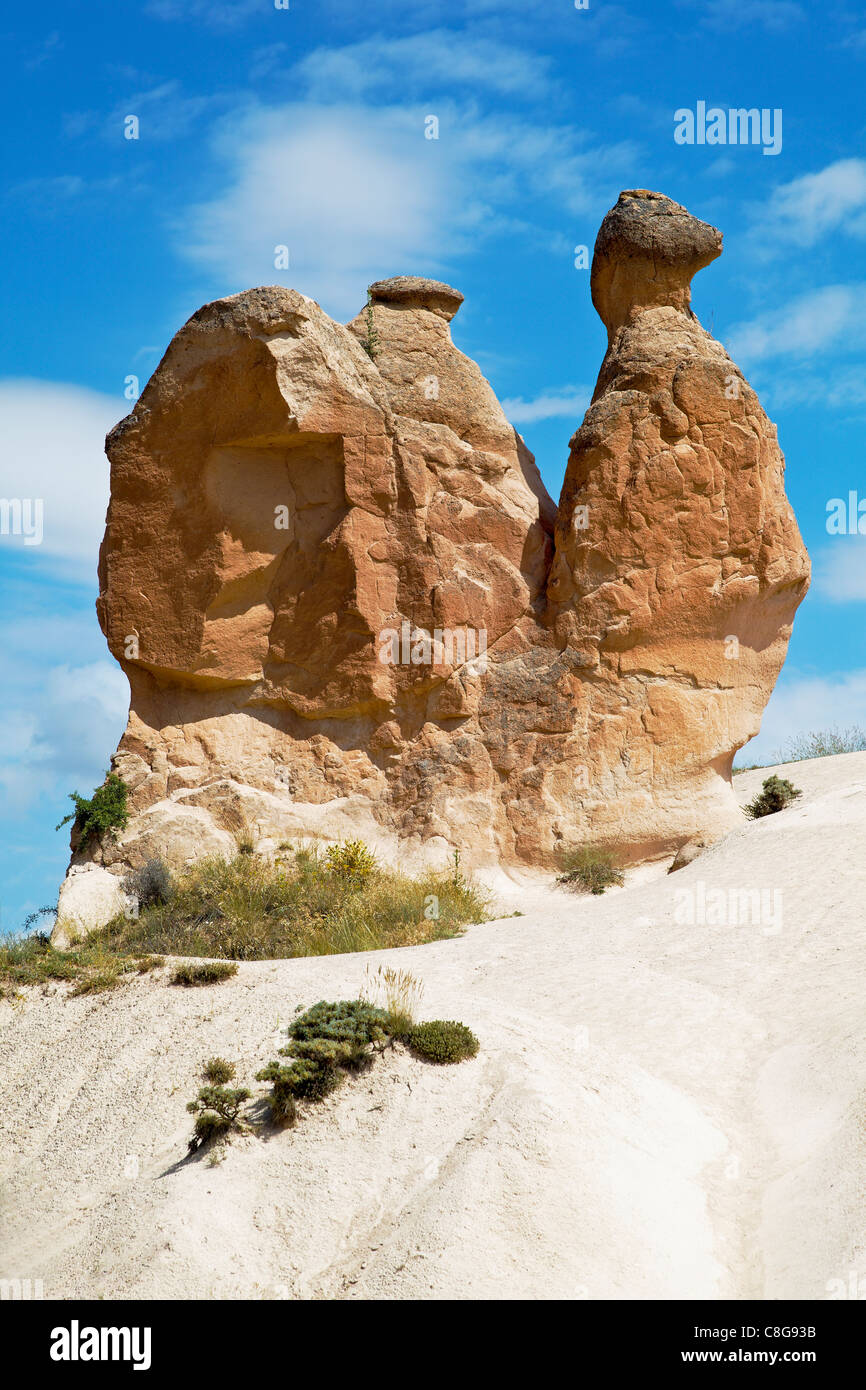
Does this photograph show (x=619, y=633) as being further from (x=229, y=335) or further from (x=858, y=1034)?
(x=858, y=1034)

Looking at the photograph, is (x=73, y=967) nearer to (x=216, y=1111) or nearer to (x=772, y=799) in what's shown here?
(x=216, y=1111)

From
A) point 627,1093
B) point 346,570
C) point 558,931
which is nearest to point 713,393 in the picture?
point 346,570

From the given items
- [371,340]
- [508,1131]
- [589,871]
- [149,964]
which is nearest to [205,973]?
[149,964]

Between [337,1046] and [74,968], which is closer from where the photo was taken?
[337,1046]

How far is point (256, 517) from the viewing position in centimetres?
1609

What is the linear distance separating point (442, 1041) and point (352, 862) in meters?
5.48

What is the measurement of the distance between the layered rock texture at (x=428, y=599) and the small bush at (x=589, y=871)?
21cm

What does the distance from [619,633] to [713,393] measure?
3.20 meters

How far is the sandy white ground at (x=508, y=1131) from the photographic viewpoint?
23.4ft

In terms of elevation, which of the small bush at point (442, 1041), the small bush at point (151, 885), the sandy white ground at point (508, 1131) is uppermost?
the small bush at point (151, 885)

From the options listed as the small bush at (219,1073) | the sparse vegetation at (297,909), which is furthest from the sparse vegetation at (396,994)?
the sparse vegetation at (297,909)

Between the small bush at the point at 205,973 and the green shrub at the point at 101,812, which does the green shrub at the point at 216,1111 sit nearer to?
the small bush at the point at 205,973

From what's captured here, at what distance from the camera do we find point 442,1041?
30.2 ft

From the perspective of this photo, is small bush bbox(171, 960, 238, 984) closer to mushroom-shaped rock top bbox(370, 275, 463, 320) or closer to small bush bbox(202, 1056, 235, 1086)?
small bush bbox(202, 1056, 235, 1086)
